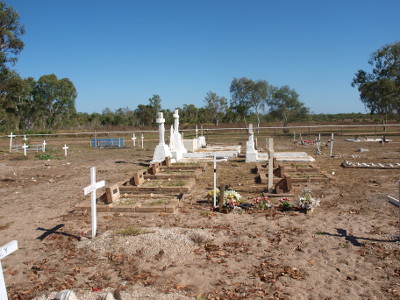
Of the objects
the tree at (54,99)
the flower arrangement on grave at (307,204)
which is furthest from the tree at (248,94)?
the flower arrangement on grave at (307,204)

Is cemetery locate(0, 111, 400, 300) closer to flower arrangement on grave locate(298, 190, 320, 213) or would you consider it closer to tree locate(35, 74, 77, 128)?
flower arrangement on grave locate(298, 190, 320, 213)

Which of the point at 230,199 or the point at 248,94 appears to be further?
the point at 248,94

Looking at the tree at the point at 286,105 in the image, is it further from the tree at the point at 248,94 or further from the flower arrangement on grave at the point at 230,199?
the flower arrangement on grave at the point at 230,199

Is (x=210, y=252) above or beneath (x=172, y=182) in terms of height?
beneath

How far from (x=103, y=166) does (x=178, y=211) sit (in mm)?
9565

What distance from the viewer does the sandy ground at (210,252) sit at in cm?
408

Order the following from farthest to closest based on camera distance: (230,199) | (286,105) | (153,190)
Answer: (286,105) → (153,190) → (230,199)

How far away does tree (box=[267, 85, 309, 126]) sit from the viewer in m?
56.2

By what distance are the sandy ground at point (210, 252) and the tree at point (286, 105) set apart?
49160 millimetres

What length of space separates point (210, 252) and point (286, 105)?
178 feet

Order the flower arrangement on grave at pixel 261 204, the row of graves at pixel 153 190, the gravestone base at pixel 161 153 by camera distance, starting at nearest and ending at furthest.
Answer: the flower arrangement on grave at pixel 261 204
the row of graves at pixel 153 190
the gravestone base at pixel 161 153

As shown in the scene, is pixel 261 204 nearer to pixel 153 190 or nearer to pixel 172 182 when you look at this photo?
pixel 153 190

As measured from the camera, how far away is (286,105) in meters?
56.5

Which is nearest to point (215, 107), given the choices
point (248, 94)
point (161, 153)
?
point (248, 94)
